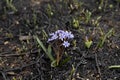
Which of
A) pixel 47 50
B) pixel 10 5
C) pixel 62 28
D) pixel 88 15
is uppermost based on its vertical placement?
pixel 10 5

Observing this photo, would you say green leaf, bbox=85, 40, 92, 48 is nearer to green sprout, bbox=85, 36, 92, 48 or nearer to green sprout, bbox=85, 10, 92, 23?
green sprout, bbox=85, 36, 92, 48

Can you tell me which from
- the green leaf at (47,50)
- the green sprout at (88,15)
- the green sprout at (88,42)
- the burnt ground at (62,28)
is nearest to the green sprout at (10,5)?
the burnt ground at (62,28)

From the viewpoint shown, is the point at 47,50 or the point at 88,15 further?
the point at 88,15

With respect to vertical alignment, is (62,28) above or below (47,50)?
above

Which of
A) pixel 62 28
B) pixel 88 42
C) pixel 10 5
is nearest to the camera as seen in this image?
pixel 88 42

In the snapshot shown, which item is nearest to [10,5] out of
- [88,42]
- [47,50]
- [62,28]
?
[62,28]

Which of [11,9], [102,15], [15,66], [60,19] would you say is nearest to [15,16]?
[11,9]

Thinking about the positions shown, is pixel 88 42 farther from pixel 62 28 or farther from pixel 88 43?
pixel 62 28

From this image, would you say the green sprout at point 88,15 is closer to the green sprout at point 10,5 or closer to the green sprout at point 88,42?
the green sprout at point 88,42
